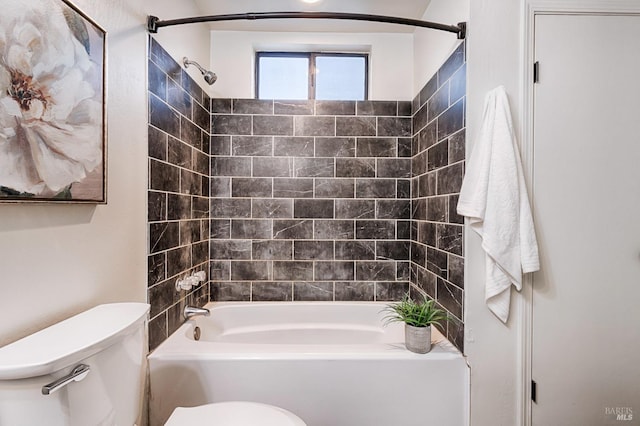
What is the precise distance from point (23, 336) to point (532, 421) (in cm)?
207

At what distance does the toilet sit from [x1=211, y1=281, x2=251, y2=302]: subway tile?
1.14 m

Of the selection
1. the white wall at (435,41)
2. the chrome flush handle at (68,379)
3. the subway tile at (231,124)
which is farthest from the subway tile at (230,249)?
the white wall at (435,41)

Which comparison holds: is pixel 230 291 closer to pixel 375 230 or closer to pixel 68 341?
pixel 375 230

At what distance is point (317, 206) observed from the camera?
7.45 feet

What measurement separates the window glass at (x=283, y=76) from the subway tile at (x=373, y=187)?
848 millimetres

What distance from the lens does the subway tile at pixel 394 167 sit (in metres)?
2.28

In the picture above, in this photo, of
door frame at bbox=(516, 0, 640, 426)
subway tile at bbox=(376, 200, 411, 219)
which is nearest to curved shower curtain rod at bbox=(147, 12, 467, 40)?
door frame at bbox=(516, 0, 640, 426)

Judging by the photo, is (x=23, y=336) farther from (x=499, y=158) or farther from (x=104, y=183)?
(x=499, y=158)

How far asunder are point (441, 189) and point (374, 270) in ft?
2.87

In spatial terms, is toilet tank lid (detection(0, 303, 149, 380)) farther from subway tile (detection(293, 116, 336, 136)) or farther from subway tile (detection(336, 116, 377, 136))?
subway tile (detection(336, 116, 377, 136))

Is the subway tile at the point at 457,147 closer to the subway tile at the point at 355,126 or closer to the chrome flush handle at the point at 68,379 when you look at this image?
the subway tile at the point at 355,126

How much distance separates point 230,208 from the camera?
89.5 inches

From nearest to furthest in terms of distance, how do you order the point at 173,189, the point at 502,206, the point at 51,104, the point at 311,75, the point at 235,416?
the point at 51,104
the point at 235,416
the point at 502,206
the point at 173,189
the point at 311,75

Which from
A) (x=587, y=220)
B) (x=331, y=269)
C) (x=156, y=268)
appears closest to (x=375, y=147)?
(x=331, y=269)
